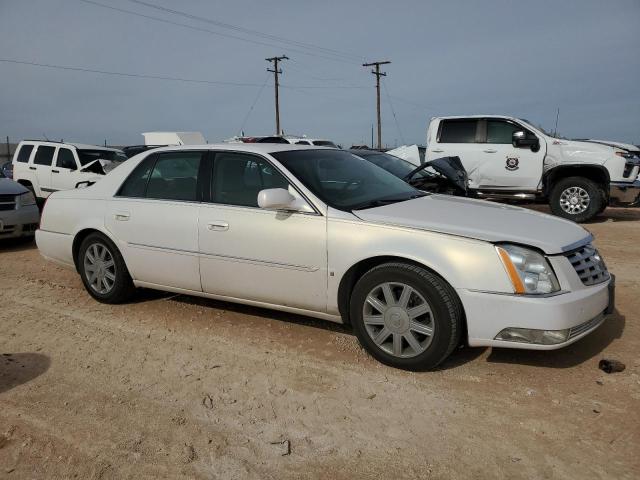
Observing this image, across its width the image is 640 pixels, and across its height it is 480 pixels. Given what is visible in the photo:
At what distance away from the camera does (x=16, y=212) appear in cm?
846

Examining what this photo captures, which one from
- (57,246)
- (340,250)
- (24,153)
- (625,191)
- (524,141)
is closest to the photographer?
A: (340,250)

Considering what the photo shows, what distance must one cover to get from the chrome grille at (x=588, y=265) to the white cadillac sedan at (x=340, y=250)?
0.04ft

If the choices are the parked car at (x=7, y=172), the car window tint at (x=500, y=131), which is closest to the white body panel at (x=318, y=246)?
the car window tint at (x=500, y=131)

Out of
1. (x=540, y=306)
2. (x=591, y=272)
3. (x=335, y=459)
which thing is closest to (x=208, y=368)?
(x=335, y=459)

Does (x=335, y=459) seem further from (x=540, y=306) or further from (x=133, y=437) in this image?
(x=540, y=306)

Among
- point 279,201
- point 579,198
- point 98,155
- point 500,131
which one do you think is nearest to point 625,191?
point 579,198

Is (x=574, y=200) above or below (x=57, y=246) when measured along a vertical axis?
below

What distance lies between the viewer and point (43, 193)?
1278 cm

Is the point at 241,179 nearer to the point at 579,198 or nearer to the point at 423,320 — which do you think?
the point at 423,320

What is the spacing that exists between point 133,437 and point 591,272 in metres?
3.00

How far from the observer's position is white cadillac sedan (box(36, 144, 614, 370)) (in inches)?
131

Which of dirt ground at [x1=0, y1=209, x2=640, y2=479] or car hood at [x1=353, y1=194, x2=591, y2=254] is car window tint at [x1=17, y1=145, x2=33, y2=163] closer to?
dirt ground at [x1=0, y1=209, x2=640, y2=479]

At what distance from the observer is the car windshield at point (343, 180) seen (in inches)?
160

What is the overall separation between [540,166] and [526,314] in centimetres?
811
